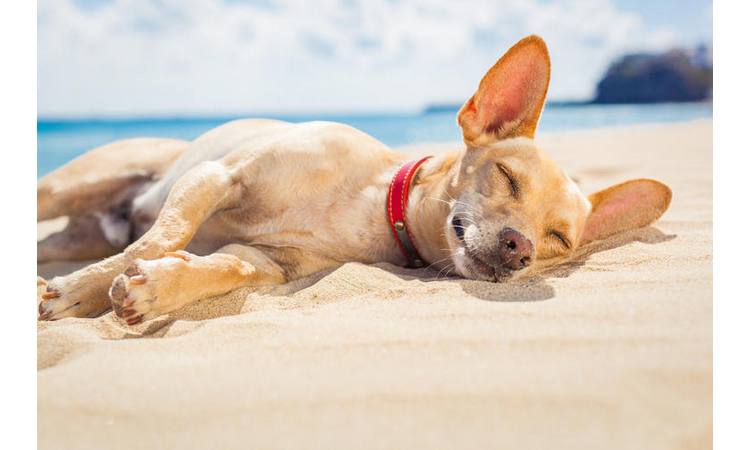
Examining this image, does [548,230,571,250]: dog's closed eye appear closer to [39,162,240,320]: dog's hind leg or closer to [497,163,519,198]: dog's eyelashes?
[497,163,519,198]: dog's eyelashes

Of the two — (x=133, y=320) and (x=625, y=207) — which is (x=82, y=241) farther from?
(x=625, y=207)

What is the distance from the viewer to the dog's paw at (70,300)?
8.01ft

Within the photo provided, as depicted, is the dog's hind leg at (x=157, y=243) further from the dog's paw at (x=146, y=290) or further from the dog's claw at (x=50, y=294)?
the dog's paw at (x=146, y=290)

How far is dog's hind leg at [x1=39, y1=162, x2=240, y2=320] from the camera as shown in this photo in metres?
2.46

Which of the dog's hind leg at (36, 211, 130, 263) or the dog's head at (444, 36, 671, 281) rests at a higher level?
the dog's head at (444, 36, 671, 281)

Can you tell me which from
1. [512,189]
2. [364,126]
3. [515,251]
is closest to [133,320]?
[515,251]

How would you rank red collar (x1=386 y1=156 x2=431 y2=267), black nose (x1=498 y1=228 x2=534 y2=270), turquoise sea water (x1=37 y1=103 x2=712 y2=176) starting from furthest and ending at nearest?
turquoise sea water (x1=37 y1=103 x2=712 y2=176) < red collar (x1=386 y1=156 x2=431 y2=267) < black nose (x1=498 y1=228 x2=534 y2=270)

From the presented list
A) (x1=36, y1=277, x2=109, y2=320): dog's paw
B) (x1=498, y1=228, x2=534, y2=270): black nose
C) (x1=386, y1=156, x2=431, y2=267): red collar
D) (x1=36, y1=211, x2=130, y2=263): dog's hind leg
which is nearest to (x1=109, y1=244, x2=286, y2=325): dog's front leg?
(x1=36, y1=277, x2=109, y2=320): dog's paw

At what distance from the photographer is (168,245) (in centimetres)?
264

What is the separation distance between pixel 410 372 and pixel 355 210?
1504 mm

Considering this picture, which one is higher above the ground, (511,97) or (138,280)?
(511,97)

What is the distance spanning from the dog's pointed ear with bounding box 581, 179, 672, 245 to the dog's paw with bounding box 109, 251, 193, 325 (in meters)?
1.92

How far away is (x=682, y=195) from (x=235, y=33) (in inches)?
126

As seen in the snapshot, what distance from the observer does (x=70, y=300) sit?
2453mm
